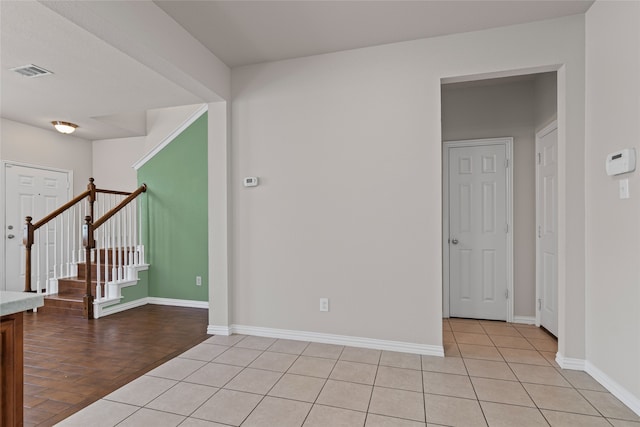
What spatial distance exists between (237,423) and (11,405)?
1071 millimetres

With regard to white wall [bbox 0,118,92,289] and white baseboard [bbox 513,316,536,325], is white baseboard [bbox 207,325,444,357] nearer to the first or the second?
white baseboard [bbox 513,316,536,325]

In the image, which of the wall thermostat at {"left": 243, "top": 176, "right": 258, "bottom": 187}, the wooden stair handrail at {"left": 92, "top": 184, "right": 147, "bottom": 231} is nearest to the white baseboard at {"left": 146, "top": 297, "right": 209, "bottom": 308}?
the wooden stair handrail at {"left": 92, "top": 184, "right": 147, "bottom": 231}

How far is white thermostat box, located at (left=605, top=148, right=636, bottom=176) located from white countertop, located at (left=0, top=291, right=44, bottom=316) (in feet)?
9.91

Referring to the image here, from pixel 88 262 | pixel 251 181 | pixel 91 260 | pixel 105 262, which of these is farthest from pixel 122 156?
pixel 251 181

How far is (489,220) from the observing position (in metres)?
3.74

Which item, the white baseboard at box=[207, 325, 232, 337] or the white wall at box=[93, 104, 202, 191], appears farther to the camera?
the white wall at box=[93, 104, 202, 191]

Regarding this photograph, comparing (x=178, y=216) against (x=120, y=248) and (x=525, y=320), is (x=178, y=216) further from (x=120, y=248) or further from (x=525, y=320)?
(x=525, y=320)

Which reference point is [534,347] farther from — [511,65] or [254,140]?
[254,140]

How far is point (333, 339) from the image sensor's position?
306 centimetres

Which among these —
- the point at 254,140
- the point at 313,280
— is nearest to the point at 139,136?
the point at 254,140

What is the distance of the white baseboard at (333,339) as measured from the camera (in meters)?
2.81

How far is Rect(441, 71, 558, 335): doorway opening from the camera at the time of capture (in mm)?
3603

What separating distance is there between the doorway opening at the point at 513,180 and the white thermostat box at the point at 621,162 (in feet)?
4.76

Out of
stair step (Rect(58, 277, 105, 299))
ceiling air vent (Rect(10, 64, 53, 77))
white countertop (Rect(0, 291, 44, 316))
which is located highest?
ceiling air vent (Rect(10, 64, 53, 77))
